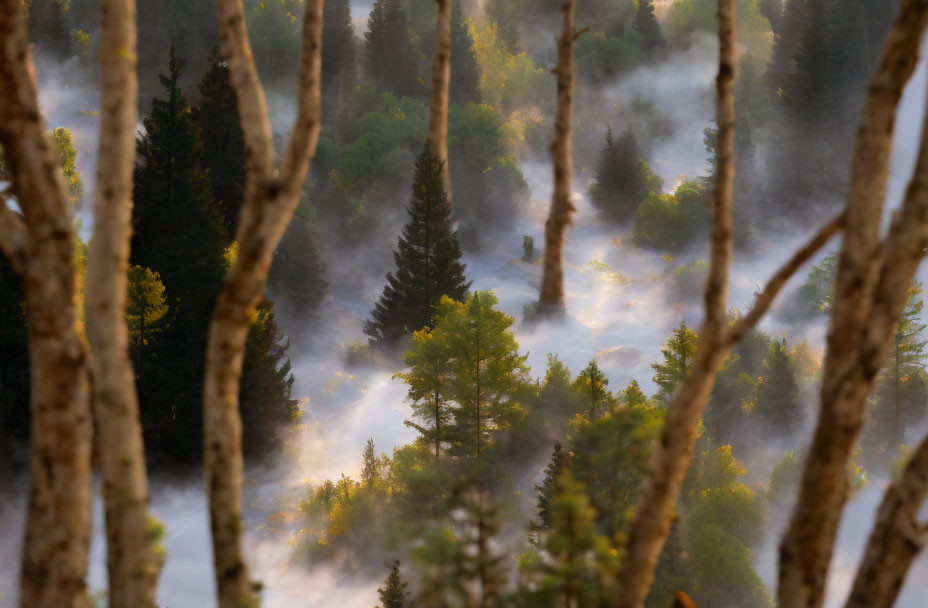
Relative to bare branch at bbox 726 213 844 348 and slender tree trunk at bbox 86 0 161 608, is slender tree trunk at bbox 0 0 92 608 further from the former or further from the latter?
bare branch at bbox 726 213 844 348

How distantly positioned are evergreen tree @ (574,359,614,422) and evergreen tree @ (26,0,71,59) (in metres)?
33.3

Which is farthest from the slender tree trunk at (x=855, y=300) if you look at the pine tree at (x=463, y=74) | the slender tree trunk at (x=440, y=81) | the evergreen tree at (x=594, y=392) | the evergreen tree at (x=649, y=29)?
the evergreen tree at (x=649, y=29)

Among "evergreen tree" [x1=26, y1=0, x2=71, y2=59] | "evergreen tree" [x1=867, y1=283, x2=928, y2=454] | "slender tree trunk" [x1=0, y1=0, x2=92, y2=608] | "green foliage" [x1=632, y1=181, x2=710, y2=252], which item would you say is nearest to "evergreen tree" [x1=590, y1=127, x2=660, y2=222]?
"green foliage" [x1=632, y1=181, x2=710, y2=252]

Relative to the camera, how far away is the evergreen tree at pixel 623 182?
29078 millimetres

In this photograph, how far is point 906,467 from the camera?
447 cm

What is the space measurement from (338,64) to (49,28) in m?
12.5

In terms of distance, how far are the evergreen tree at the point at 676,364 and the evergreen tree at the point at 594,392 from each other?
133cm

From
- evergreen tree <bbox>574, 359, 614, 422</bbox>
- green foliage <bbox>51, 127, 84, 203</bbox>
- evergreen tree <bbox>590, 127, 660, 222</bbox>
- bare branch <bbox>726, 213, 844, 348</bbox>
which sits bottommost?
bare branch <bbox>726, 213, 844, 348</bbox>

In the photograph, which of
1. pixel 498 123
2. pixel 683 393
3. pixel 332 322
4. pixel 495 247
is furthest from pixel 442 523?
pixel 498 123

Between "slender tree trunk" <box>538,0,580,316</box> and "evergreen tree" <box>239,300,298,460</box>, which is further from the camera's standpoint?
"slender tree trunk" <box>538,0,580,316</box>

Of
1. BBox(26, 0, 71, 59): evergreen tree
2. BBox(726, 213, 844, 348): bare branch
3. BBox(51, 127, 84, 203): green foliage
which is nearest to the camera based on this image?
BBox(726, 213, 844, 348): bare branch

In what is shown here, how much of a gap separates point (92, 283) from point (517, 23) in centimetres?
4614

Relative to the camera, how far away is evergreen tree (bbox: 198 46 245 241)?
22.2 meters

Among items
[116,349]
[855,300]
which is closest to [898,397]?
[855,300]
